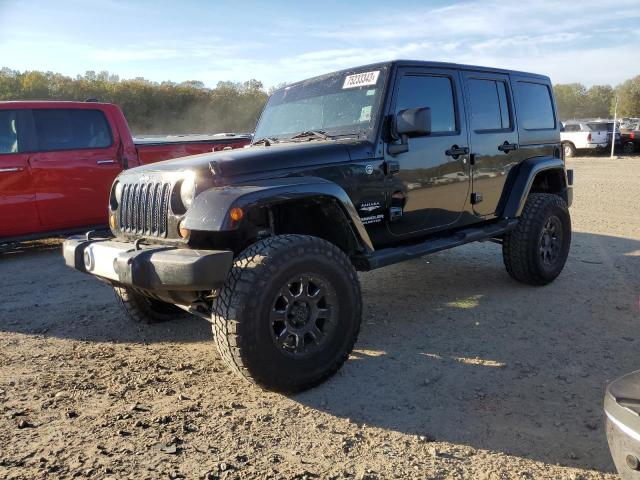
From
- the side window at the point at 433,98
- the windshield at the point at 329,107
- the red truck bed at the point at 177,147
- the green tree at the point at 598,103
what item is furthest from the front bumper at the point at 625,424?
the green tree at the point at 598,103

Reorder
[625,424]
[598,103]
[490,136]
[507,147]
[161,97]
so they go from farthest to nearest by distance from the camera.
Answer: [598,103] → [161,97] → [507,147] → [490,136] → [625,424]

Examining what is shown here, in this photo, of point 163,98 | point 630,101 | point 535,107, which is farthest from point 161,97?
point 630,101

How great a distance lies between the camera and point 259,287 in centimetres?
291

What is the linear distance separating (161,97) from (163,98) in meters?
0.13

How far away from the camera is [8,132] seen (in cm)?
657

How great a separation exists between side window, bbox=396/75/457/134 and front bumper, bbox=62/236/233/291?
6.47 feet

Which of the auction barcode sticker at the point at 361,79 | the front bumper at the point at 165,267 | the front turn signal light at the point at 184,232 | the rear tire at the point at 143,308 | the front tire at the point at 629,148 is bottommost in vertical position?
the rear tire at the point at 143,308

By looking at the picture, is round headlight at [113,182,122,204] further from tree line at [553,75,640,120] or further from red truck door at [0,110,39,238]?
tree line at [553,75,640,120]

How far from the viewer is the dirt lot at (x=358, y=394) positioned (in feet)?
8.23

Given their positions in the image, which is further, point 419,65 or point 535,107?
point 535,107

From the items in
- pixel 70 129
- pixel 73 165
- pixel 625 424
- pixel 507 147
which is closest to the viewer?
pixel 625 424

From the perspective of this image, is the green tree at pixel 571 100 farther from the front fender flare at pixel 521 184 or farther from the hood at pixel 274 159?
the hood at pixel 274 159

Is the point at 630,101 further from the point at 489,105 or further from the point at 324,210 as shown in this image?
the point at 324,210

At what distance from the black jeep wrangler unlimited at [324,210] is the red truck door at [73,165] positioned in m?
3.25
